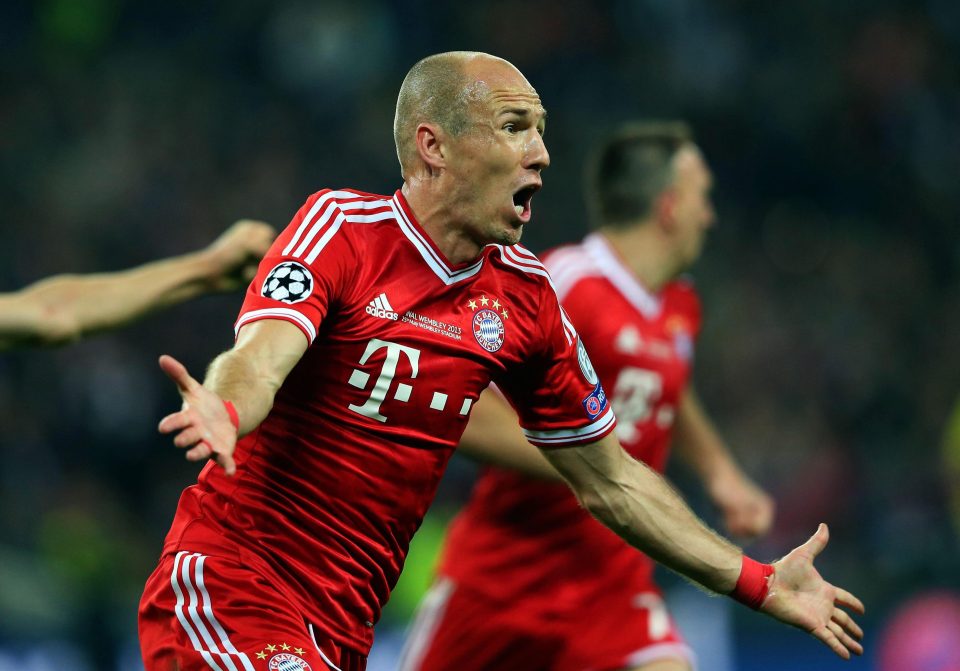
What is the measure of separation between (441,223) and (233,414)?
1.07 m

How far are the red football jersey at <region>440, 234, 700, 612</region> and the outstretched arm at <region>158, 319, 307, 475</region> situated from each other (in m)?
2.47

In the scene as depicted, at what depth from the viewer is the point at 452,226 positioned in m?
3.86

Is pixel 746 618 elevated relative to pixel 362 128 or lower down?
lower down

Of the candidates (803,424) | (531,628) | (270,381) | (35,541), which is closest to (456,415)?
(270,381)

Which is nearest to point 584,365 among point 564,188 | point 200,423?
point 200,423

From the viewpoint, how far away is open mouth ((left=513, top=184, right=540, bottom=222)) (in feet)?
12.5

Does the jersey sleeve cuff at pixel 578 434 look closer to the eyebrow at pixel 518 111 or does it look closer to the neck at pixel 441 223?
the neck at pixel 441 223

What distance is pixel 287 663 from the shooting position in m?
3.49

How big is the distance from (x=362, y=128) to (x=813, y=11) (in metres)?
4.91

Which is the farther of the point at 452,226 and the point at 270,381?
the point at 452,226

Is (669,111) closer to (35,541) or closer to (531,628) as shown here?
(35,541)

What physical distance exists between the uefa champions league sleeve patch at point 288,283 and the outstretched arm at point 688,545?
1.07 m

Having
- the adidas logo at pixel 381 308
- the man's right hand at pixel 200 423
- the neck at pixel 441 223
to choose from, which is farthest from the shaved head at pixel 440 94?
the man's right hand at pixel 200 423

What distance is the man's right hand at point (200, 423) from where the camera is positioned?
2820mm
